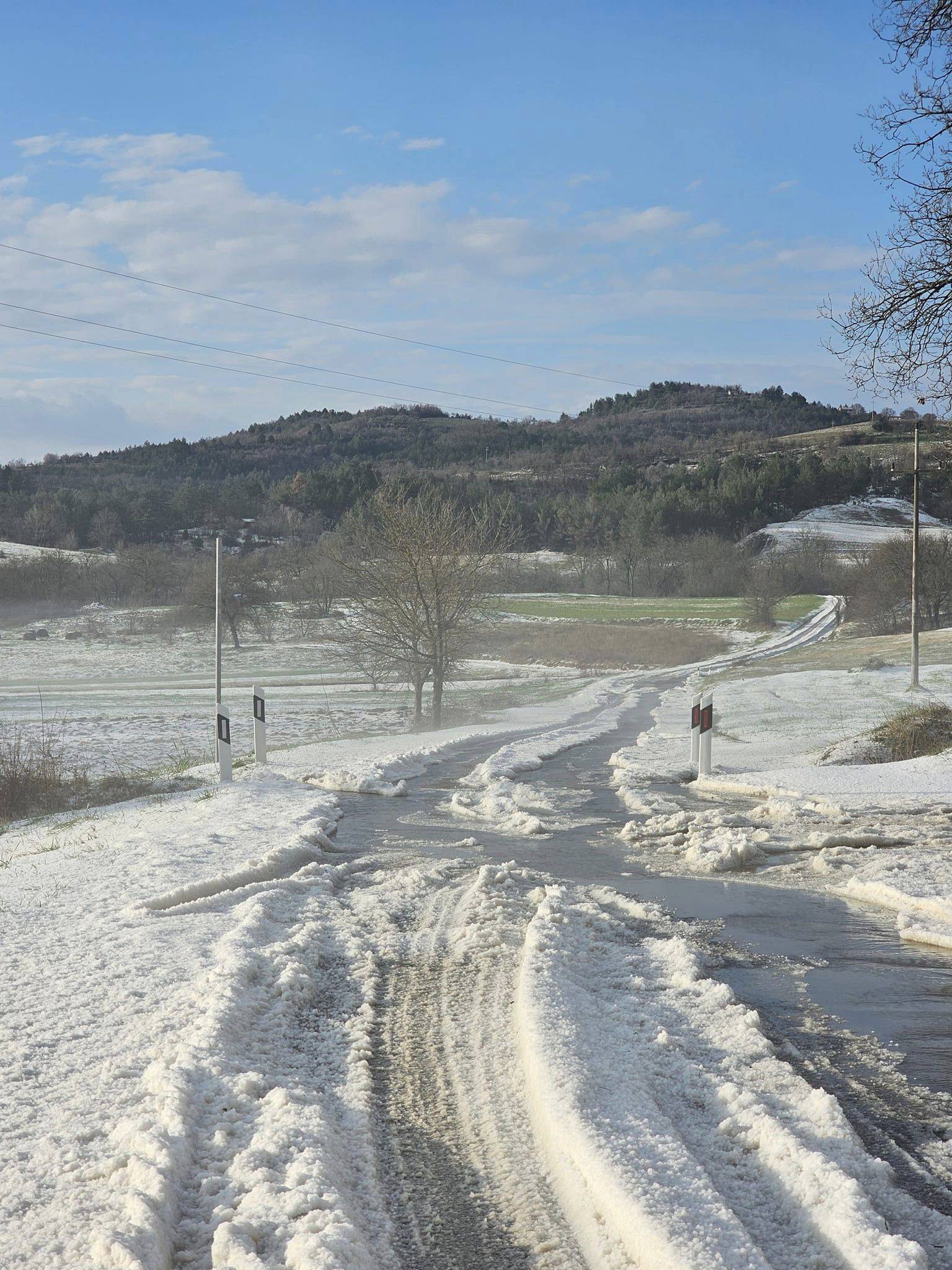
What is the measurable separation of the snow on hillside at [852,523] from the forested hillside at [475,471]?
2.29 m

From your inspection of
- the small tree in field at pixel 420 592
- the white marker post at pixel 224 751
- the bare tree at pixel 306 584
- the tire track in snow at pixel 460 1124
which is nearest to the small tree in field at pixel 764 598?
the bare tree at pixel 306 584

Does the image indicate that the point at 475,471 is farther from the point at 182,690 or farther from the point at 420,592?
the point at 420,592

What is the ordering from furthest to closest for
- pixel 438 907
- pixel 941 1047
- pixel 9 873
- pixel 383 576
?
pixel 383 576 < pixel 9 873 < pixel 438 907 < pixel 941 1047

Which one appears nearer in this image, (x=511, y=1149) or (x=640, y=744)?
(x=511, y=1149)

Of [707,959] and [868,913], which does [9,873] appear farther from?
[868,913]

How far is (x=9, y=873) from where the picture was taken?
29.2 ft

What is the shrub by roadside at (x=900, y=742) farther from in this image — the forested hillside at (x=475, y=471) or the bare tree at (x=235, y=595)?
the forested hillside at (x=475, y=471)

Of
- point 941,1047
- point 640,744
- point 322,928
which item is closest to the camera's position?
point 941,1047

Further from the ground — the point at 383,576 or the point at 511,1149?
the point at 383,576

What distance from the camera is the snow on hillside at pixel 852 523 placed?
110 meters

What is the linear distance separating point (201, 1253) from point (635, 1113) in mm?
1717

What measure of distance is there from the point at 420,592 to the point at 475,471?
117239 millimetres

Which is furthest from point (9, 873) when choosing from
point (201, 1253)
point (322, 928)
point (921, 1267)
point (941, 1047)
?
point (921, 1267)

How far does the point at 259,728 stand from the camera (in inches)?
640
